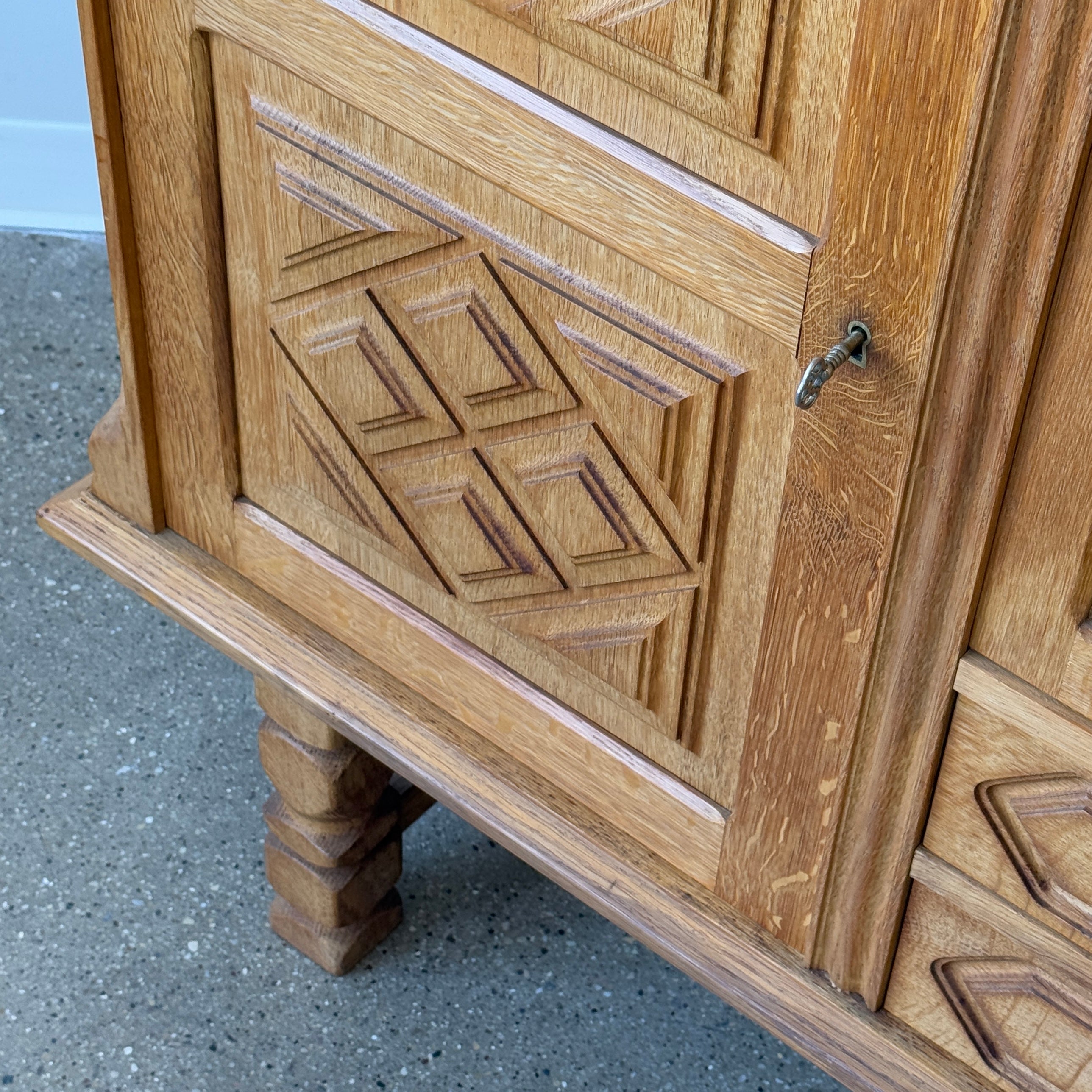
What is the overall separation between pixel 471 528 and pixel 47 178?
57.3 inches

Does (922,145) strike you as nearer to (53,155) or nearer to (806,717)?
(806,717)

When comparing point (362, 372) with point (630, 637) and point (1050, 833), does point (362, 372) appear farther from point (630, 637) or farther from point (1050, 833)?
point (1050, 833)

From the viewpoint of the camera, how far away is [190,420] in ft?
2.96

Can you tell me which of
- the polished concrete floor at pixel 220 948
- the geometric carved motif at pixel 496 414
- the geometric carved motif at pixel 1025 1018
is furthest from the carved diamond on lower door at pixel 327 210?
the polished concrete floor at pixel 220 948

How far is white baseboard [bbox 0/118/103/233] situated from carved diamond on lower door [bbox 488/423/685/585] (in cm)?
143

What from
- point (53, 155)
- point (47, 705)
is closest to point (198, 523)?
point (47, 705)

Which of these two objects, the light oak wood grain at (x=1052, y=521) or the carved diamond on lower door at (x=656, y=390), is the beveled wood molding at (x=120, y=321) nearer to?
the carved diamond on lower door at (x=656, y=390)

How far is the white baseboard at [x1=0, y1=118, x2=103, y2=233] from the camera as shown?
1.98 metres

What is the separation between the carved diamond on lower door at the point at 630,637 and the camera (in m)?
0.73

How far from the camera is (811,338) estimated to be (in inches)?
23.3

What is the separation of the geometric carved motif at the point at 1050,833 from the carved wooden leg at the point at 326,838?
1.55 ft

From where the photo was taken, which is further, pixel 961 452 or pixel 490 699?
pixel 490 699

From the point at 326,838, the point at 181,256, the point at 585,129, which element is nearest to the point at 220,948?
the point at 326,838

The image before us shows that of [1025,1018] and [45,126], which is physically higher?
[1025,1018]
